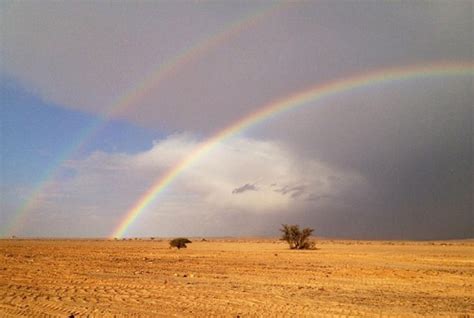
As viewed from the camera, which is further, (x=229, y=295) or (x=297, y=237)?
(x=297, y=237)

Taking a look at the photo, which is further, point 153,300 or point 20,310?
point 153,300

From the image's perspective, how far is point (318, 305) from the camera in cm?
1580

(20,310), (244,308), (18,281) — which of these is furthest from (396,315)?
(18,281)

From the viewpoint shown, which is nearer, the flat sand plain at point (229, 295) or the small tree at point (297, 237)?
the flat sand plain at point (229, 295)

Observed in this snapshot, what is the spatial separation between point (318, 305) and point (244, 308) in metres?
2.53

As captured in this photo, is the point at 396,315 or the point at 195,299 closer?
the point at 396,315

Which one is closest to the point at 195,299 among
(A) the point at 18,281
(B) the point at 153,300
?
(B) the point at 153,300

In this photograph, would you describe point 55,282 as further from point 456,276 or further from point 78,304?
point 456,276

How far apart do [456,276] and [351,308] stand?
15413 millimetres

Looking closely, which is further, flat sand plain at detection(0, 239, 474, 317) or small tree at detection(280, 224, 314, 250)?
small tree at detection(280, 224, 314, 250)

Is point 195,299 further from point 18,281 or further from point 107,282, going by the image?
point 18,281

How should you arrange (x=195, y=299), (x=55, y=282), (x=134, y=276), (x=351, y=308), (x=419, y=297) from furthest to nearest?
(x=134, y=276) < (x=55, y=282) < (x=419, y=297) < (x=195, y=299) < (x=351, y=308)

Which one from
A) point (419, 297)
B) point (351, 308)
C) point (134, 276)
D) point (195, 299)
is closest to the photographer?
point (351, 308)

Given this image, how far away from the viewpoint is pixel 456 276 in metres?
28.0
